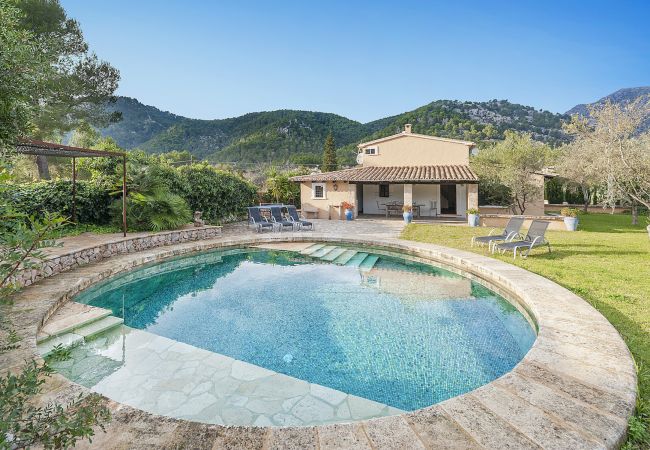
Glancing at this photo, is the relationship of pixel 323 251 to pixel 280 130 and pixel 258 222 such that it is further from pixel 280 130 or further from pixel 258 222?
pixel 280 130

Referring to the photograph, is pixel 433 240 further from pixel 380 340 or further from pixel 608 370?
pixel 608 370

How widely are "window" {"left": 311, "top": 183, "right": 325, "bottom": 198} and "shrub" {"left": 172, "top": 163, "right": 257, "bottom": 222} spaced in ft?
15.9

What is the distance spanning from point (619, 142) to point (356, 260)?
400 inches

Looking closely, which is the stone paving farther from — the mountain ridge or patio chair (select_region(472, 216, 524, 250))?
the mountain ridge

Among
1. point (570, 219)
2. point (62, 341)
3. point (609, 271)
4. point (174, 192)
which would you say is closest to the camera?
point (62, 341)

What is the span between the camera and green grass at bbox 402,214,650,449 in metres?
4.68

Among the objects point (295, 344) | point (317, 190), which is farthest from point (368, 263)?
point (317, 190)

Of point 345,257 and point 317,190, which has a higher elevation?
point 317,190

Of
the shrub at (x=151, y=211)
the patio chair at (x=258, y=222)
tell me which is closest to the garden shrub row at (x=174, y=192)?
the shrub at (x=151, y=211)

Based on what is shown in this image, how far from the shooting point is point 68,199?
13570 millimetres

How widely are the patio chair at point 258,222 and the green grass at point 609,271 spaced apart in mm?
6529

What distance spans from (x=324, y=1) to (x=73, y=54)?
17.4m

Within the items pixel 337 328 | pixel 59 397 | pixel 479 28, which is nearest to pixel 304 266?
pixel 337 328

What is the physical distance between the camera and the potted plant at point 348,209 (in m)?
22.6
